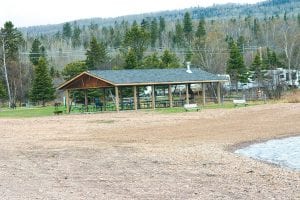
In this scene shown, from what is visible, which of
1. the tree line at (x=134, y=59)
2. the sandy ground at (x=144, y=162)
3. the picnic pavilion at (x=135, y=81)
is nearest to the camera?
the sandy ground at (x=144, y=162)

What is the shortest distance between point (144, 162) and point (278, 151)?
16.0 ft

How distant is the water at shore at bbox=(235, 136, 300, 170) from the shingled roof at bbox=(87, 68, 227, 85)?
2175 centimetres

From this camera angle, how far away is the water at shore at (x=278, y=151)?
1554 centimetres

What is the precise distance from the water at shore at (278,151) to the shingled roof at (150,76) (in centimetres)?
2175

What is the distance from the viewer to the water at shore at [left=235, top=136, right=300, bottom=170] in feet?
51.0

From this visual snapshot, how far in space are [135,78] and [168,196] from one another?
3392 cm

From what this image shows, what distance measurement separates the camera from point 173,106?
150 feet

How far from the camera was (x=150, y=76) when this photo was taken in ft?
149

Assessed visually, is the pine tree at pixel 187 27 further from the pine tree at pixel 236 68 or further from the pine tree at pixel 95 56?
the pine tree at pixel 236 68

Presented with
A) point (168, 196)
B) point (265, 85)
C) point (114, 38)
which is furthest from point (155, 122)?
point (114, 38)

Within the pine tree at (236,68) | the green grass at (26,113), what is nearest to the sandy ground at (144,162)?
the green grass at (26,113)

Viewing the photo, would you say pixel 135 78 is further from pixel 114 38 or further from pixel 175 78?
pixel 114 38

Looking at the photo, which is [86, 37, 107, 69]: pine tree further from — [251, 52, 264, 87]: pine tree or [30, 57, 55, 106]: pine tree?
[251, 52, 264, 87]: pine tree

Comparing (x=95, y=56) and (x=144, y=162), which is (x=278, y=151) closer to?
(x=144, y=162)
